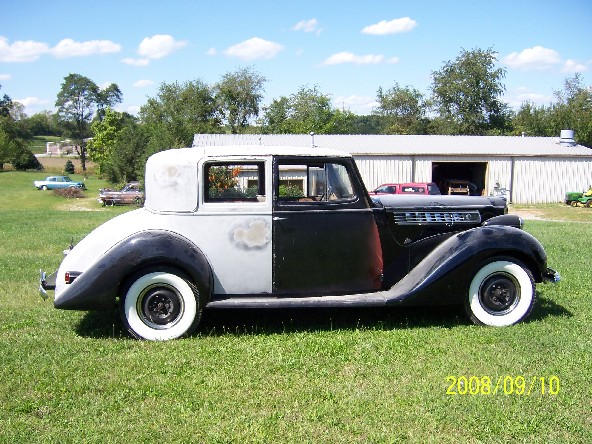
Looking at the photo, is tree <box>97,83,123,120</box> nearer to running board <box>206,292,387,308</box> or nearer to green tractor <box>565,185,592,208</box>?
green tractor <box>565,185,592,208</box>

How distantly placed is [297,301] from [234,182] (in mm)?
1467

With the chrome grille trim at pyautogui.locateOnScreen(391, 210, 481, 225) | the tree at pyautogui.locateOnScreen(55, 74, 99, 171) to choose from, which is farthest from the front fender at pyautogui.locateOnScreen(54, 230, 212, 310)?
the tree at pyautogui.locateOnScreen(55, 74, 99, 171)

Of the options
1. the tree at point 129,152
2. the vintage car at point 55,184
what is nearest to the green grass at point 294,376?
the tree at point 129,152

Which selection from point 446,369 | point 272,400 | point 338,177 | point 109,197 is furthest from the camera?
point 109,197

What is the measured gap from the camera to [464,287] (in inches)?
227

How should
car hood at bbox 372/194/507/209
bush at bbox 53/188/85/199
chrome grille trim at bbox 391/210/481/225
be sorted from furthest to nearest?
bush at bbox 53/188/85/199 < car hood at bbox 372/194/507/209 < chrome grille trim at bbox 391/210/481/225

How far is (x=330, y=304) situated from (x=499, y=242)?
1883 millimetres

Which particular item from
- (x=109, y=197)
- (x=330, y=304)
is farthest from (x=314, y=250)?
(x=109, y=197)

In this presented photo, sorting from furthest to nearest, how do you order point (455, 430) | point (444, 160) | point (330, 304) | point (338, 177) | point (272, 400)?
1. point (444, 160)
2. point (338, 177)
3. point (330, 304)
4. point (272, 400)
5. point (455, 430)

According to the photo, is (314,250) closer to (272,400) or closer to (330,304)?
(330,304)

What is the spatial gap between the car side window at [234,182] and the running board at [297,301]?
40.2 inches

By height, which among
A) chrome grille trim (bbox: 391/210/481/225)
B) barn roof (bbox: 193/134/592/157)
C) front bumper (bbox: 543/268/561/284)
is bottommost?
front bumper (bbox: 543/268/561/284)

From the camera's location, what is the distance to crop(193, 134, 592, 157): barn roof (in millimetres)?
31297

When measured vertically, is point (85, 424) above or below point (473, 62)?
below
